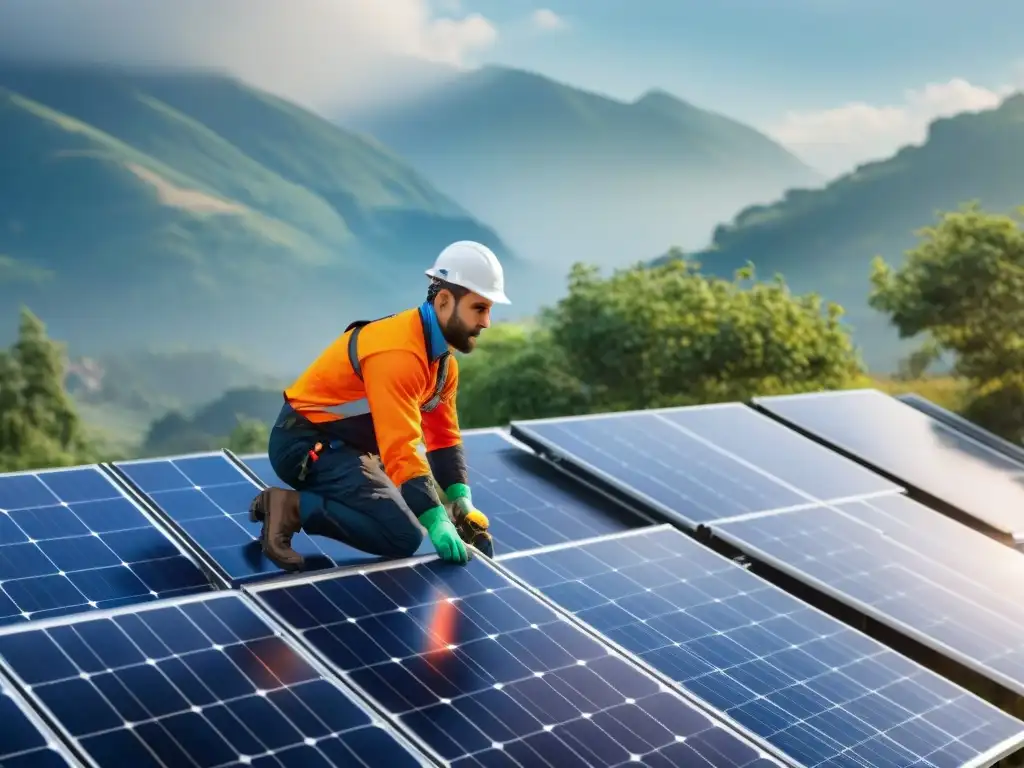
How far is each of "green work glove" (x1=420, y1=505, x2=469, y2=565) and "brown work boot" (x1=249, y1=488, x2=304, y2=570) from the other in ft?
2.65

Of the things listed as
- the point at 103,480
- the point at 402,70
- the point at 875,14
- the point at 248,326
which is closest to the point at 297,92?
the point at 402,70

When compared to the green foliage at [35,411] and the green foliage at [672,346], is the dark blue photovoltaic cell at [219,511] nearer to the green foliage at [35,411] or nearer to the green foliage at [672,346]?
the green foliage at [672,346]

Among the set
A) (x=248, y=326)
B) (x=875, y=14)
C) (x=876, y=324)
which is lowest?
(x=248, y=326)

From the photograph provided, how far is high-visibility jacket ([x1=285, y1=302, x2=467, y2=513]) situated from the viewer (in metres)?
6.76

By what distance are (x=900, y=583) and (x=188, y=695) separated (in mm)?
5813

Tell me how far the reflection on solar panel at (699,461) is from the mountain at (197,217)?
65940 mm

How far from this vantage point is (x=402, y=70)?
92750 millimetres

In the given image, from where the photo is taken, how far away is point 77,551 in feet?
22.1

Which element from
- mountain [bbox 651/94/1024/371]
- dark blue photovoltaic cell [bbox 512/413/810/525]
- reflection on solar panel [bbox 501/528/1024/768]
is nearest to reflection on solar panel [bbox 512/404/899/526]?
dark blue photovoltaic cell [bbox 512/413/810/525]

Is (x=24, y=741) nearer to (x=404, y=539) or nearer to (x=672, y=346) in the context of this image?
(x=404, y=539)

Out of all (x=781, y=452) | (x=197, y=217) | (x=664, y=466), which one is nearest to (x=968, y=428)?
(x=781, y=452)

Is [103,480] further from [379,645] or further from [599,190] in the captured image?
[599,190]

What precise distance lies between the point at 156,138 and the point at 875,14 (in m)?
54.0

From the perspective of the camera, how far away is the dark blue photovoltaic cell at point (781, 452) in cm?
1097
